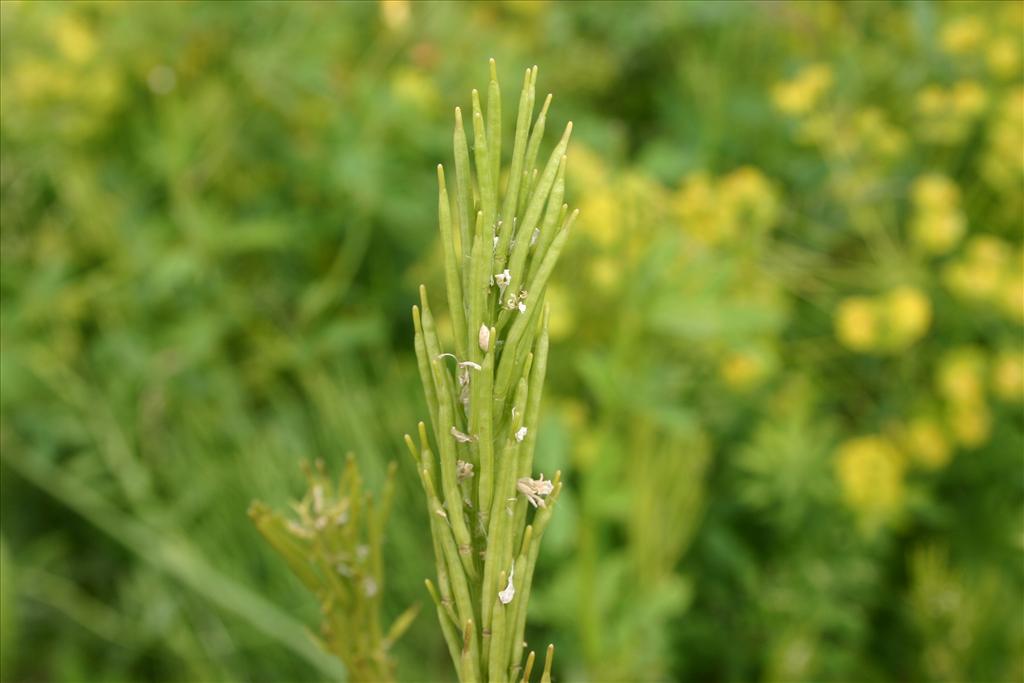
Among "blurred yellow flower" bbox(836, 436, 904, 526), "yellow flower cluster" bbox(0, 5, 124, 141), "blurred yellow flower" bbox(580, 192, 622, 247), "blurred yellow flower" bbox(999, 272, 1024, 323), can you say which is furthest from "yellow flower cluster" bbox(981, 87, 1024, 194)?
"yellow flower cluster" bbox(0, 5, 124, 141)

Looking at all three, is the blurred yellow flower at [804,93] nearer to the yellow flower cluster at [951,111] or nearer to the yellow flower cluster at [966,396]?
the yellow flower cluster at [951,111]

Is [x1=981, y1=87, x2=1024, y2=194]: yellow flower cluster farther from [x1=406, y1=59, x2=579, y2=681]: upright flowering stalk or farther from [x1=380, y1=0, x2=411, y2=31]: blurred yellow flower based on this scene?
[x1=406, y1=59, x2=579, y2=681]: upright flowering stalk

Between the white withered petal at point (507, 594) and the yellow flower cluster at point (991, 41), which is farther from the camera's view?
the yellow flower cluster at point (991, 41)

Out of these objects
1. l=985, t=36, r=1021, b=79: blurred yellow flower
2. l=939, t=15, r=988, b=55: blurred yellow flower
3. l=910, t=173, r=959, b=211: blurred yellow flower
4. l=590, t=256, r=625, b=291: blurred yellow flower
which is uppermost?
l=939, t=15, r=988, b=55: blurred yellow flower

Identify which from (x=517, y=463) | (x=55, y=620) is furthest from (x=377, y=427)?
(x=517, y=463)

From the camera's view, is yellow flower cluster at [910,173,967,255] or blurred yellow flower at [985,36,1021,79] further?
blurred yellow flower at [985,36,1021,79]

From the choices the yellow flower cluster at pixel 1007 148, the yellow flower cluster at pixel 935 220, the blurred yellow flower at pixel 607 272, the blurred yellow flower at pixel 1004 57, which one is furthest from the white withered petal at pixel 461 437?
the blurred yellow flower at pixel 1004 57
